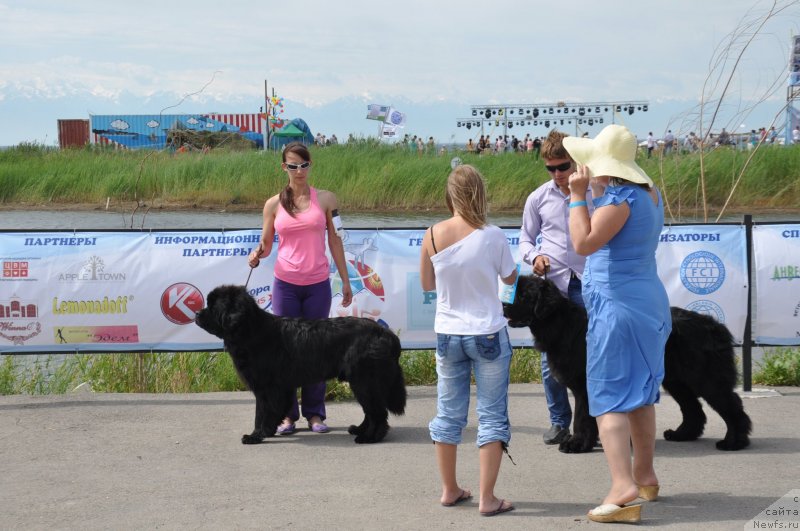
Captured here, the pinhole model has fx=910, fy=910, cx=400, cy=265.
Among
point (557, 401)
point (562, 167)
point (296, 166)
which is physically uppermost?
point (296, 166)

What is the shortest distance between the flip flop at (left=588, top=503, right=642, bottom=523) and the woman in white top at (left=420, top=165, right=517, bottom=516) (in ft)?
1.80

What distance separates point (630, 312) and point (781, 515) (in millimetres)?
1389

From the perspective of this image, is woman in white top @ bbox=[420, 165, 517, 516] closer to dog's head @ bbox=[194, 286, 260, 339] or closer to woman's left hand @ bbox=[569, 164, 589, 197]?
woman's left hand @ bbox=[569, 164, 589, 197]

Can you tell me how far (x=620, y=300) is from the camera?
4.50 meters

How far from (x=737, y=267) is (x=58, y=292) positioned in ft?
18.7

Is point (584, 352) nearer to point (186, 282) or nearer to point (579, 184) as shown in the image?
point (579, 184)

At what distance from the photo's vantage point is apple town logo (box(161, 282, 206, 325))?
770 cm

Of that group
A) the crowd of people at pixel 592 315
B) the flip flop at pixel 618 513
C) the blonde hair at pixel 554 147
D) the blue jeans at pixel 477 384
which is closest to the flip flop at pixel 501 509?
the crowd of people at pixel 592 315

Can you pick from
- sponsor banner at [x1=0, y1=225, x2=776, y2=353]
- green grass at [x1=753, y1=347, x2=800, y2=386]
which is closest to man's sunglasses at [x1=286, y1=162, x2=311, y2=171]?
sponsor banner at [x1=0, y1=225, x2=776, y2=353]

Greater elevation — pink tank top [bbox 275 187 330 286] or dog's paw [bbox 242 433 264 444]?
pink tank top [bbox 275 187 330 286]

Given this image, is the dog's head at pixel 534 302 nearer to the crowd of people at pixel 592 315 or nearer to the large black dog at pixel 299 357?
the crowd of people at pixel 592 315

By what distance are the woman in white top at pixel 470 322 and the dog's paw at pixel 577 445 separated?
4.43 feet

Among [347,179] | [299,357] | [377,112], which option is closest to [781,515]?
[299,357]

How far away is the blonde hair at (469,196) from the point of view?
4.68 meters
